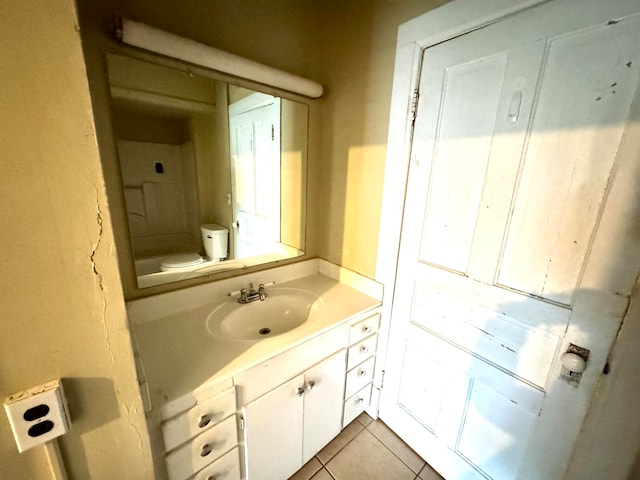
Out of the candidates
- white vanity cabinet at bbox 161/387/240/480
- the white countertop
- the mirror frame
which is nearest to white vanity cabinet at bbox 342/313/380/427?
the white countertop

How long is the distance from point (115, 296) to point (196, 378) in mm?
390

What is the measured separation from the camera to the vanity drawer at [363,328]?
1116 mm

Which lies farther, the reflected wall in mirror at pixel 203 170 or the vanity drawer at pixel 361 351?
the vanity drawer at pixel 361 351

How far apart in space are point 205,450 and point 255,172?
1.12 metres

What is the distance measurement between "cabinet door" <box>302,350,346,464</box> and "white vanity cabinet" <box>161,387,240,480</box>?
303mm

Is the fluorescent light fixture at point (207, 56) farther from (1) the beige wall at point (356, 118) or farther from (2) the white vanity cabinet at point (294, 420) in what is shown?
(2) the white vanity cabinet at point (294, 420)

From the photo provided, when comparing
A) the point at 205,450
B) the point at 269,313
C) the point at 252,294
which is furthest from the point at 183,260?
the point at 205,450

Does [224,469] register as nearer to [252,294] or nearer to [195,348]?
[195,348]

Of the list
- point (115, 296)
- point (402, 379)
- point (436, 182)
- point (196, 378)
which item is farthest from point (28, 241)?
point (402, 379)

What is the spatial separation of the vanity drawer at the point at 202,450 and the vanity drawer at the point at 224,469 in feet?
0.07

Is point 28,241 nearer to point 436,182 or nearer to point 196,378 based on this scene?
point 196,378

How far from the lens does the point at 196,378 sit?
71 cm

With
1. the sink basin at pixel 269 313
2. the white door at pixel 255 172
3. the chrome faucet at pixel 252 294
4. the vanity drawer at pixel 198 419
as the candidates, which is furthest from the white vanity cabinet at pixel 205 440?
the white door at pixel 255 172

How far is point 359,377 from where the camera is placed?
1245 mm
